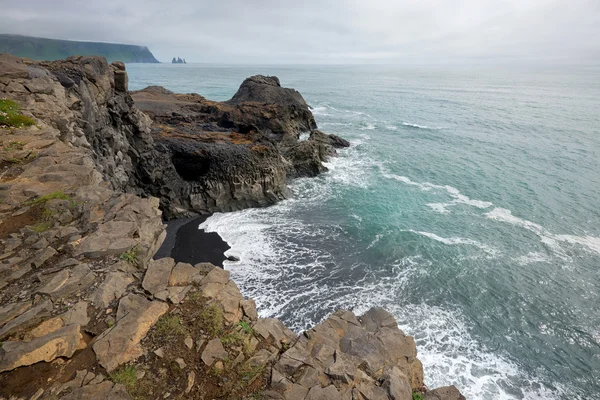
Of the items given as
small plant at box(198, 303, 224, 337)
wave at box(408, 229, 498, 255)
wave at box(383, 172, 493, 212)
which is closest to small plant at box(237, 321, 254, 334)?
small plant at box(198, 303, 224, 337)

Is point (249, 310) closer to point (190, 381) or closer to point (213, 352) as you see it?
point (213, 352)

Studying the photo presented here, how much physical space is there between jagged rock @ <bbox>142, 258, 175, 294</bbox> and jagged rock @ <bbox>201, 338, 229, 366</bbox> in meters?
2.28

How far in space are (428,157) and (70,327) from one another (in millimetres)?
45597

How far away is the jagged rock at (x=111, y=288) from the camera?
7.97 m

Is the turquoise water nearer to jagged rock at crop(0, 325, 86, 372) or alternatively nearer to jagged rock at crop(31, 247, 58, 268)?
jagged rock at crop(31, 247, 58, 268)

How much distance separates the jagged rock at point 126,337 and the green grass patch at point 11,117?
12008 mm

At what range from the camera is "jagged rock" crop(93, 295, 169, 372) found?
6.96 meters

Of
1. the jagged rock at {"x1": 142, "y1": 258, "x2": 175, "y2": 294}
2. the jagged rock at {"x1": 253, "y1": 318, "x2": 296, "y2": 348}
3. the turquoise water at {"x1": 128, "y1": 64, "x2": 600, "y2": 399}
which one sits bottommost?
the turquoise water at {"x1": 128, "y1": 64, "x2": 600, "y2": 399}

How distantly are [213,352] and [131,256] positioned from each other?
4.01 metres

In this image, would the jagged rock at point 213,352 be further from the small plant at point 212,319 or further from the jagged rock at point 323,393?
the jagged rock at point 323,393

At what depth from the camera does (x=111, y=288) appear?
8305 mm

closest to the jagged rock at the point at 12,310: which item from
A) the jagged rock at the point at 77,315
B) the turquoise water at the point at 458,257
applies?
the jagged rock at the point at 77,315

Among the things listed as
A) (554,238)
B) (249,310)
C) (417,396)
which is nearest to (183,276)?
(249,310)

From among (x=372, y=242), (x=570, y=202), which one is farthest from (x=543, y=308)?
(x=570, y=202)
